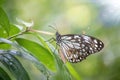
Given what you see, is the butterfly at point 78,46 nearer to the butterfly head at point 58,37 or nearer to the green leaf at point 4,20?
the butterfly head at point 58,37

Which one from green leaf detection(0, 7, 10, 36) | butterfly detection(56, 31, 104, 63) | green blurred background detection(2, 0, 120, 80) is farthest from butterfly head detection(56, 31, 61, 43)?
green blurred background detection(2, 0, 120, 80)

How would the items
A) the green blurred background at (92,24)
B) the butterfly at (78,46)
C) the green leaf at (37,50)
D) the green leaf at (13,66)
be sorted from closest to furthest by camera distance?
the green leaf at (13,66)
the green leaf at (37,50)
the butterfly at (78,46)
the green blurred background at (92,24)

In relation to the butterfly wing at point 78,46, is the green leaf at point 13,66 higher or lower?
lower

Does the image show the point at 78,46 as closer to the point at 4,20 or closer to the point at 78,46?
the point at 78,46

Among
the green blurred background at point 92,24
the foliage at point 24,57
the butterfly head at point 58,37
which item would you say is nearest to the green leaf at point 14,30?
the foliage at point 24,57

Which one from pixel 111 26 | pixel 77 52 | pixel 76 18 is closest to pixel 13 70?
pixel 77 52

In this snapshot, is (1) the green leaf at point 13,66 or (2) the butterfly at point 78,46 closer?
(1) the green leaf at point 13,66
